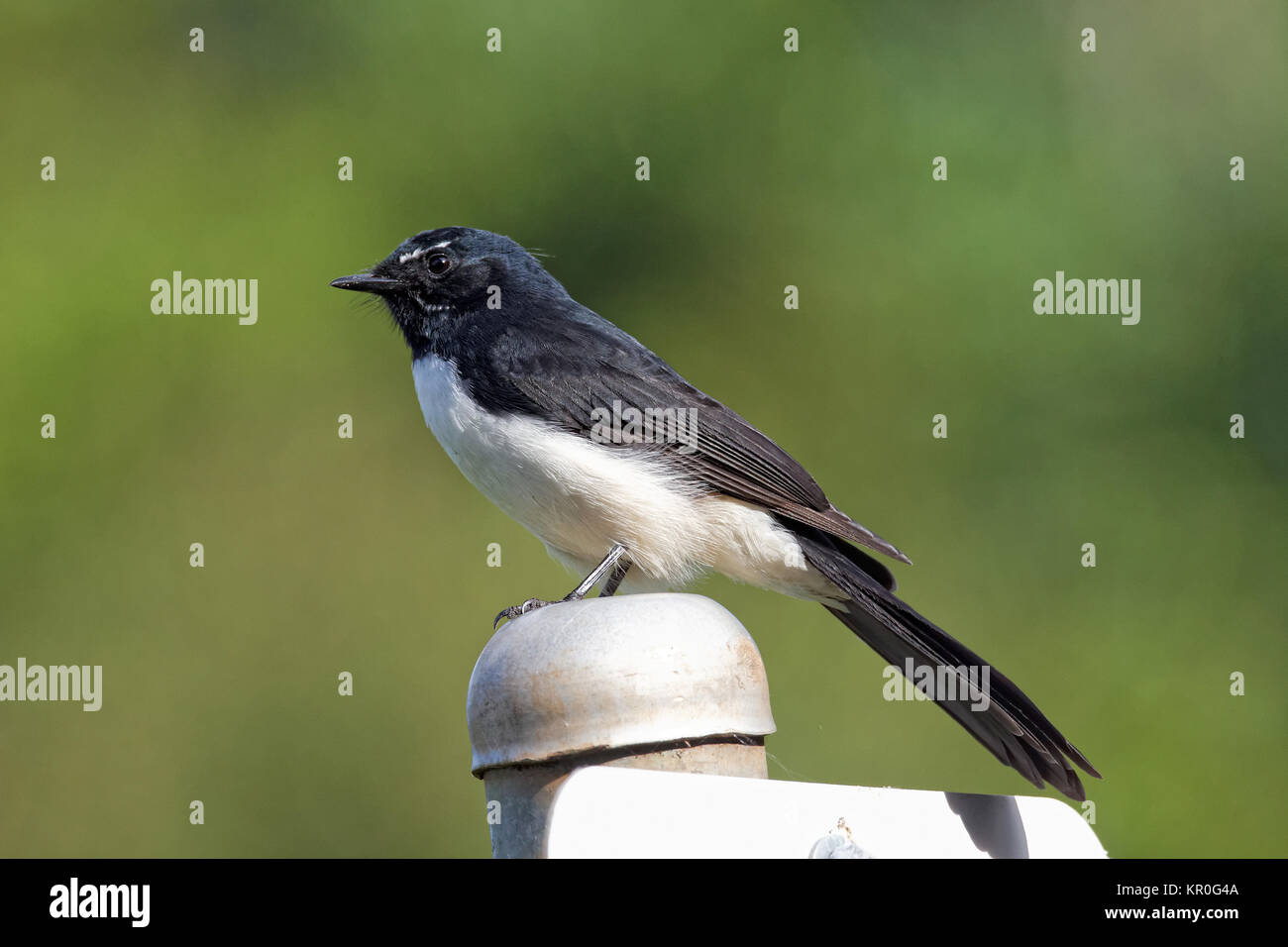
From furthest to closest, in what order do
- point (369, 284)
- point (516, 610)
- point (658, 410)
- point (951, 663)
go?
point (369, 284)
point (658, 410)
point (951, 663)
point (516, 610)

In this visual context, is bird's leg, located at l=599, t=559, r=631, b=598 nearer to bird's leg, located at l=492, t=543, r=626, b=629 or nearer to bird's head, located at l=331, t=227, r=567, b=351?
bird's leg, located at l=492, t=543, r=626, b=629

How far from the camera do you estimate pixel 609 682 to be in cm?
259

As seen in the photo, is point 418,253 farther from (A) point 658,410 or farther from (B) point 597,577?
(B) point 597,577

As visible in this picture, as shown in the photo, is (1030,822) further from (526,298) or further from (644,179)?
(644,179)

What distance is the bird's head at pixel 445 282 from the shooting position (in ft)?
16.3

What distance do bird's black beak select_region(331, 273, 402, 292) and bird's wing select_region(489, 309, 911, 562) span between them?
0.58 m

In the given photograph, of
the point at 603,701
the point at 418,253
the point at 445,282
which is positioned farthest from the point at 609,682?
the point at 418,253

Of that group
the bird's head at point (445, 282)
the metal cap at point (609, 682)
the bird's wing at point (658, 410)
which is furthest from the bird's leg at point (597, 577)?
the metal cap at point (609, 682)

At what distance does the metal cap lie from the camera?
8.54 ft

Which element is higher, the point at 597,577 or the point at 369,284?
the point at 369,284

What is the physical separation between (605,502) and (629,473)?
139 mm

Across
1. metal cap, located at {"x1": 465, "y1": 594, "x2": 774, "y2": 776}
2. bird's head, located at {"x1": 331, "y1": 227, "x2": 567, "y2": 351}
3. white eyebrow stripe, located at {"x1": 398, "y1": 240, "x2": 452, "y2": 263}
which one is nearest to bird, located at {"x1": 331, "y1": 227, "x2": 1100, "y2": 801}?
bird's head, located at {"x1": 331, "y1": 227, "x2": 567, "y2": 351}

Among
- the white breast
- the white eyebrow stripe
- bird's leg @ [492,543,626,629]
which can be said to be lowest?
bird's leg @ [492,543,626,629]

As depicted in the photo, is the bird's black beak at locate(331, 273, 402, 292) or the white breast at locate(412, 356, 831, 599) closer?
the white breast at locate(412, 356, 831, 599)
